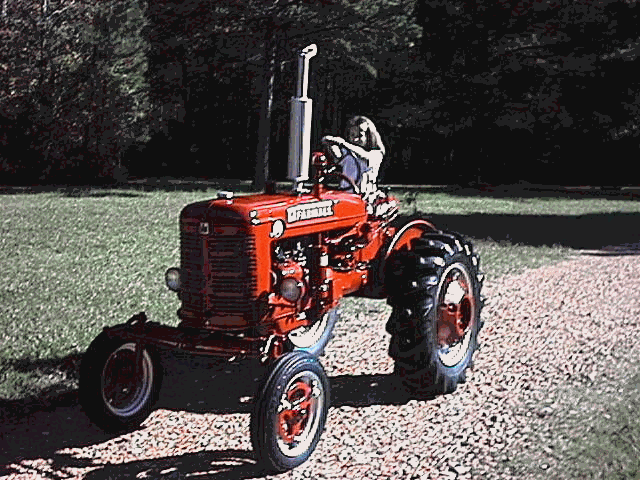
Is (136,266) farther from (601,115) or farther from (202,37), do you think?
(601,115)

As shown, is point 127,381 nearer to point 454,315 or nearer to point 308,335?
point 308,335

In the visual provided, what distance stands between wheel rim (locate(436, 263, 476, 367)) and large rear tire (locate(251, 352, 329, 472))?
4.85 ft

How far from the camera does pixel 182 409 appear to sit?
6121 millimetres

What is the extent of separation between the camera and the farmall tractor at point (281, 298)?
16.9 ft

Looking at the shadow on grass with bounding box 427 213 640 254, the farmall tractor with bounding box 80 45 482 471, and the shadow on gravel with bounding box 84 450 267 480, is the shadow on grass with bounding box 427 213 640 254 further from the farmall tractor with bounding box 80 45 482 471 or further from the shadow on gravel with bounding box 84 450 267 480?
the shadow on gravel with bounding box 84 450 267 480

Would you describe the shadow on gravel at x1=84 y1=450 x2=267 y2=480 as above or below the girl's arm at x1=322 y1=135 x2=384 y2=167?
below

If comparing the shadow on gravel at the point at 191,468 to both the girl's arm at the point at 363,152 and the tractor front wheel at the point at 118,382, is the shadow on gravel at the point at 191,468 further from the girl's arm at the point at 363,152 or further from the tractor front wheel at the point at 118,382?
the girl's arm at the point at 363,152

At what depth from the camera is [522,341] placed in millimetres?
8195

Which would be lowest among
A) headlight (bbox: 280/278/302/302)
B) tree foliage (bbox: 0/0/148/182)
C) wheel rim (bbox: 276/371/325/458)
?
wheel rim (bbox: 276/371/325/458)

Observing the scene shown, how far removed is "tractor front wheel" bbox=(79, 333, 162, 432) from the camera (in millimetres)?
5375

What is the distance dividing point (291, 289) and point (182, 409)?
1.27m

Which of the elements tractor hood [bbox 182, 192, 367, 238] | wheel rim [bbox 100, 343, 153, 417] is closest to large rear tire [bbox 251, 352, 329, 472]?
tractor hood [bbox 182, 192, 367, 238]

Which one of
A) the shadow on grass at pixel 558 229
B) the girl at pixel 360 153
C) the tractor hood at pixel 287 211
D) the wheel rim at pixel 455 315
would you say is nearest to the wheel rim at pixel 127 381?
the tractor hood at pixel 287 211

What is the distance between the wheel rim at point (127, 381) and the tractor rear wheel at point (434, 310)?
1.60 meters
